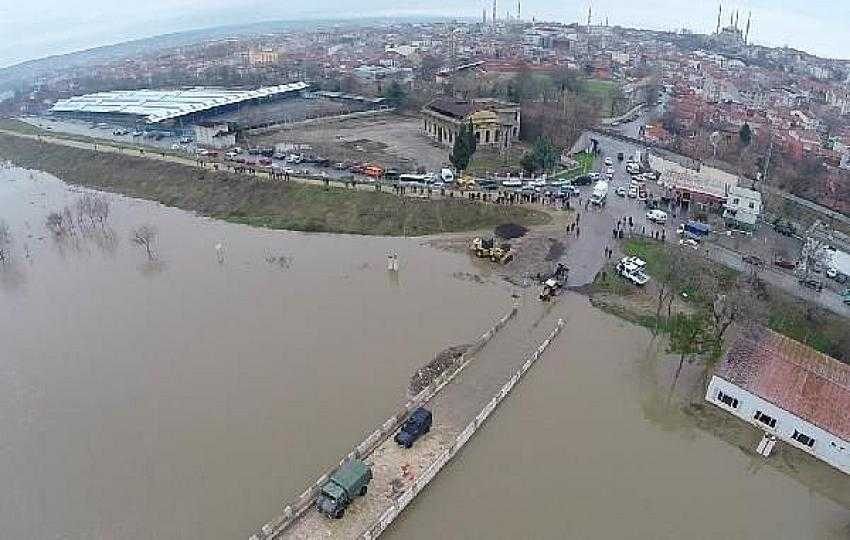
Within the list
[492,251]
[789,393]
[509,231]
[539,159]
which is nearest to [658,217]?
[509,231]

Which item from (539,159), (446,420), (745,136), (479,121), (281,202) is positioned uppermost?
(479,121)

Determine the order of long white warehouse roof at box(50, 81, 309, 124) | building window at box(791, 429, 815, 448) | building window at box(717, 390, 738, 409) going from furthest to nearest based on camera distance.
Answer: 1. long white warehouse roof at box(50, 81, 309, 124)
2. building window at box(717, 390, 738, 409)
3. building window at box(791, 429, 815, 448)

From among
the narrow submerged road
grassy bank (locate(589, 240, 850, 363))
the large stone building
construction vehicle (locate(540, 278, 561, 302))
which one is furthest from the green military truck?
the large stone building

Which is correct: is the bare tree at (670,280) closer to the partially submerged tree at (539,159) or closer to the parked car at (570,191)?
the parked car at (570,191)

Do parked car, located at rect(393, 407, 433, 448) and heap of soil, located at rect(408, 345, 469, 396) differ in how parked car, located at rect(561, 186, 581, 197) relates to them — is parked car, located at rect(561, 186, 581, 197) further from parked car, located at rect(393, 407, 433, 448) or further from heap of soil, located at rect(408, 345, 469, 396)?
parked car, located at rect(393, 407, 433, 448)

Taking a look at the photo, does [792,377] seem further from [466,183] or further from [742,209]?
[466,183]
